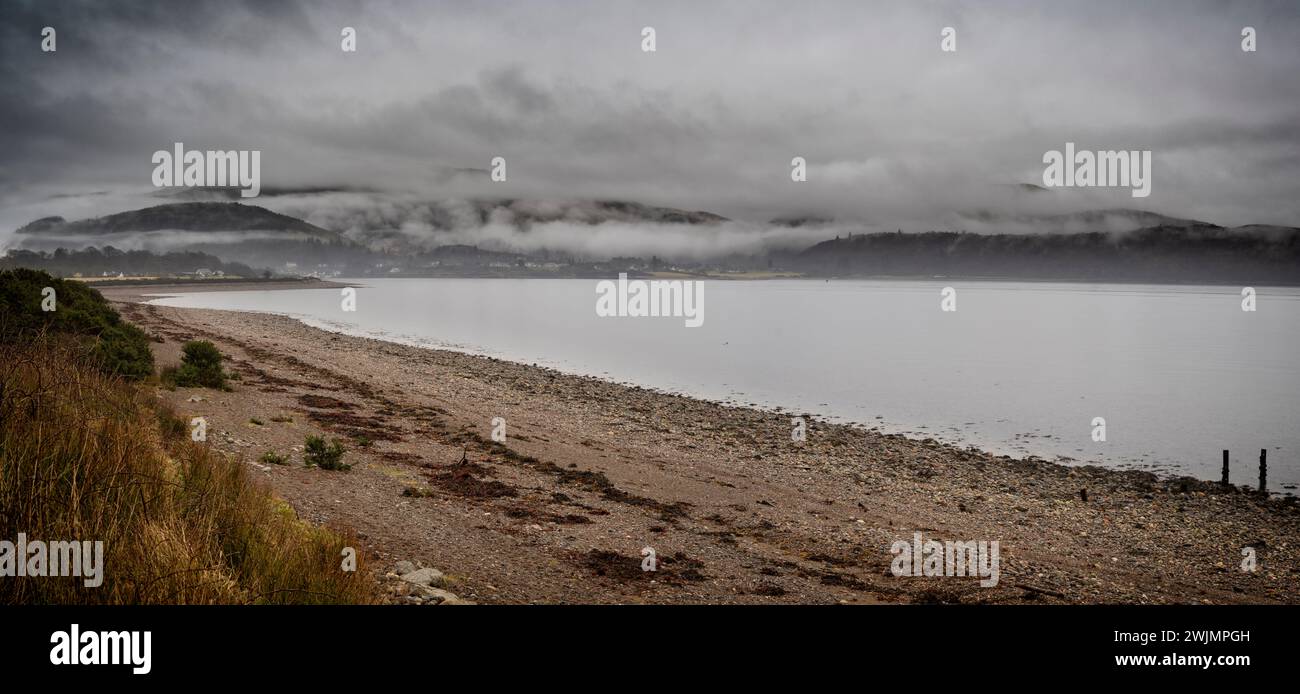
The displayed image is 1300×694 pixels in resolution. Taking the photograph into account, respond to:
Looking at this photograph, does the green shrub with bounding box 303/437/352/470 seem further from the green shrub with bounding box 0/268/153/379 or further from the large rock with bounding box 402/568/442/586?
the green shrub with bounding box 0/268/153/379

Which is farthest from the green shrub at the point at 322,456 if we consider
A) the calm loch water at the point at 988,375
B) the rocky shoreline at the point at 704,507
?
the calm loch water at the point at 988,375

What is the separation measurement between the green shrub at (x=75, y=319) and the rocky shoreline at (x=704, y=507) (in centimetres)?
175

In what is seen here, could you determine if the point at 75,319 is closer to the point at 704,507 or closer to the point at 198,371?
the point at 198,371

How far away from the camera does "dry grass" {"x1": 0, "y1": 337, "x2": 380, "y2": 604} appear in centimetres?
475

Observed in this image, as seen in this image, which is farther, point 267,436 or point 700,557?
point 267,436

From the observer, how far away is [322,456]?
13281mm

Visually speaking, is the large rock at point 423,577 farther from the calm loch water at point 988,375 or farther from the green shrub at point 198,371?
the calm loch water at point 988,375

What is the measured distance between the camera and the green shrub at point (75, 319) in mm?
18256

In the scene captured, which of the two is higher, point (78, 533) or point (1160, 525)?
point (78, 533)

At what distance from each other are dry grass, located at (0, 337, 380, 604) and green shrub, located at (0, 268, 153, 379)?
1168 centimetres

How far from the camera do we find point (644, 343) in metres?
66.3
